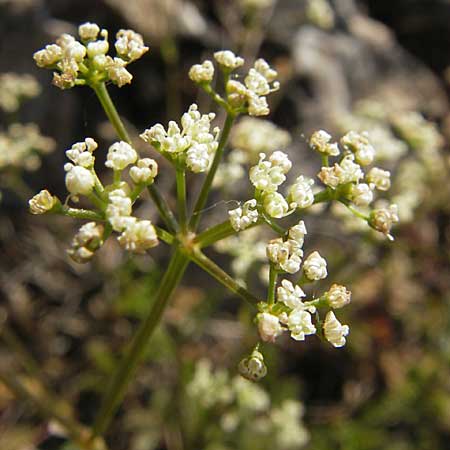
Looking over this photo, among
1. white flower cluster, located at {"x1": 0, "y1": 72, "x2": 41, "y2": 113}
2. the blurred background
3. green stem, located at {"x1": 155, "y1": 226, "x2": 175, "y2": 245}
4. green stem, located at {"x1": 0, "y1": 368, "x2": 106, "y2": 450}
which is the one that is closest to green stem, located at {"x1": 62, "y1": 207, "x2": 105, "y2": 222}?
green stem, located at {"x1": 155, "y1": 226, "x2": 175, "y2": 245}

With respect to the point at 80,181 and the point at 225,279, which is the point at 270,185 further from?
the point at 80,181

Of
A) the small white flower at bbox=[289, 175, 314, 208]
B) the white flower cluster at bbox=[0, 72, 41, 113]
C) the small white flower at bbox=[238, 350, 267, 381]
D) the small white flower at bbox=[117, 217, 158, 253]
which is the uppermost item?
the small white flower at bbox=[289, 175, 314, 208]

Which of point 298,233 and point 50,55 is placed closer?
point 298,233

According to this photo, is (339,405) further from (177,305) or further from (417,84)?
(417,84)

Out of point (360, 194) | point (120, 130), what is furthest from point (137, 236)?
point (360, 194)

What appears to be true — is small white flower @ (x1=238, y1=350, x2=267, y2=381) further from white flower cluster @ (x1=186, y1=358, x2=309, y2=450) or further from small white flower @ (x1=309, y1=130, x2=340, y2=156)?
white flower cluster @ (x1=186, y1=358, x2=309, y2=450)

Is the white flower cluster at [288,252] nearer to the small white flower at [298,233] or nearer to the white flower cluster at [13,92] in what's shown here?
the small white flower at [298,233]

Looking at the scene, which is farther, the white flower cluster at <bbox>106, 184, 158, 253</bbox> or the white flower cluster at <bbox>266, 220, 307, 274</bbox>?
the white flower cluster at <bbox>266, 220, 307, 274</bbox>
